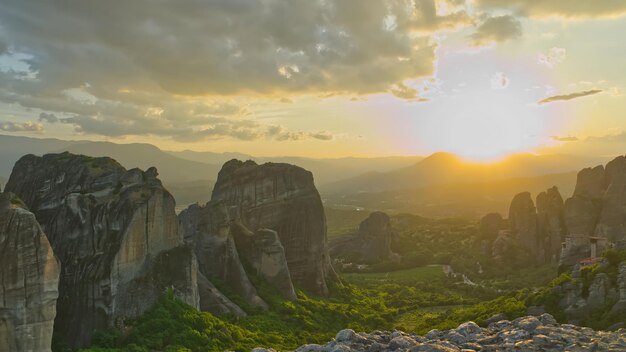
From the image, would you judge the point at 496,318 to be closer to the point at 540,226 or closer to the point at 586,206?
the point at 586,206

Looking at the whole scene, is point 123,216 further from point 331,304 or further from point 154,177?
point 331,304

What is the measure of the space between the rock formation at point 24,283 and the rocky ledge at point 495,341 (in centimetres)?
1536

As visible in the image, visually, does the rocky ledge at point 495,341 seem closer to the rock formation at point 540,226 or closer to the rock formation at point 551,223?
the rock formation at point 551,223

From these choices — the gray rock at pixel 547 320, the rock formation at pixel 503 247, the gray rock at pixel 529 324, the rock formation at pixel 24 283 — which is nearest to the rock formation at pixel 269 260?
the rock formation at pixel 24 283

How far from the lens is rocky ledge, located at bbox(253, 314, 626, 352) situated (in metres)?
28.4

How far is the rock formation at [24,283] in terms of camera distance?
32438 mm

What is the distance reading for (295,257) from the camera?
7425 centimetres

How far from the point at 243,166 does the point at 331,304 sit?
87.1 feet

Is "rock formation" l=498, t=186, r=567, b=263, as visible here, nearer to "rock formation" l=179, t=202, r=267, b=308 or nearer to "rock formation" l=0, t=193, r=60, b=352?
"rock formation" l=179, t=202, r=267, b=308

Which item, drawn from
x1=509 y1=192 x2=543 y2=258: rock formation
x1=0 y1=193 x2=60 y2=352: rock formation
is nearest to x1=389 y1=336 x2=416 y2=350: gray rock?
x1=0 y1=193 x2=60 y2=352: rock formation

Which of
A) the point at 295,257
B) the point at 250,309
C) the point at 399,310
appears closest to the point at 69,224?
the point at 250,309

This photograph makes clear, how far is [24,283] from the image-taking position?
1307 inches

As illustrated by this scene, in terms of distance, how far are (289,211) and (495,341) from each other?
4817 centimetres

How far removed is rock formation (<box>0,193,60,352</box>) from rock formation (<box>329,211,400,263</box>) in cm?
8844
